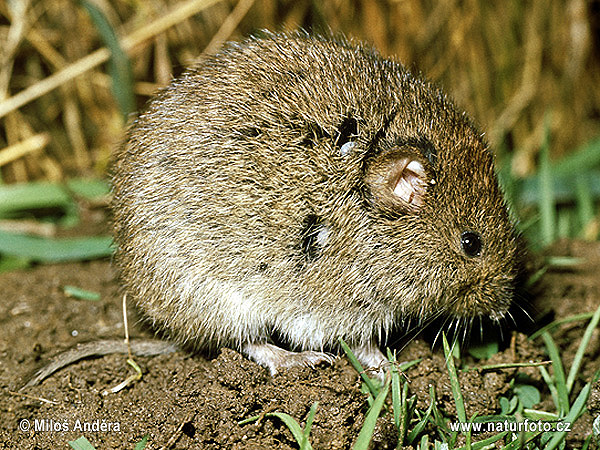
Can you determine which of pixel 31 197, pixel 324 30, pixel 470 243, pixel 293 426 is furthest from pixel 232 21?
pixel 293 426

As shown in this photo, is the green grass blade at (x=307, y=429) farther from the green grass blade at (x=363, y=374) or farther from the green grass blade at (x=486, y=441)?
the green grass blade at (x=486, y=441)

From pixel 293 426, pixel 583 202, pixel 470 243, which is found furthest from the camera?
pixel 583 202

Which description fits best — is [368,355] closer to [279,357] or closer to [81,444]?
[279,357]

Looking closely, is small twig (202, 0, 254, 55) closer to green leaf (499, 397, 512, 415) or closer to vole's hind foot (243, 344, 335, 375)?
vole's hind foot (243, 344, 335, 375)

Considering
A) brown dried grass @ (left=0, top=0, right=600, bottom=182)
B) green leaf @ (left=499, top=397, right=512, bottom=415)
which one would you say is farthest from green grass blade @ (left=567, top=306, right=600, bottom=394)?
brown dried grass @ (left=0, top=0, right=600, bottom=182)

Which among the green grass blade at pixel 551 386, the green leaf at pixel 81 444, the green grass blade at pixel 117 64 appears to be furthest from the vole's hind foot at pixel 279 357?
the green grass blade at pixel 117 64
